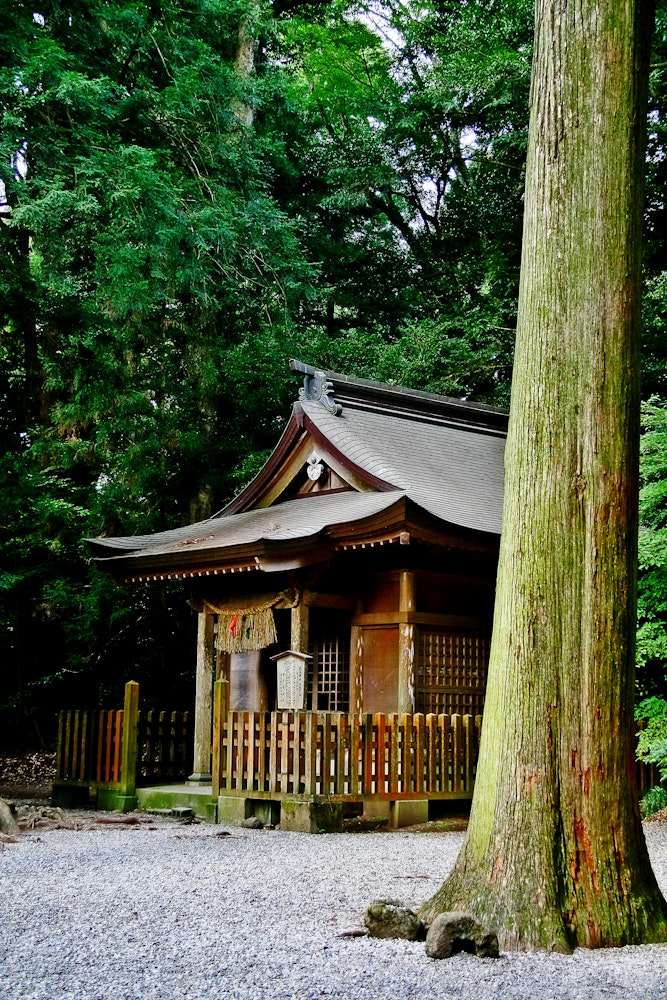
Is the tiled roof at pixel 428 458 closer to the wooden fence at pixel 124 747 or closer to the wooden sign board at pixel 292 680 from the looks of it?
the wooden sign board at pixel 292 680

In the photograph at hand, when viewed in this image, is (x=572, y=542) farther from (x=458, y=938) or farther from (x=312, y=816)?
(x=312, y=816)

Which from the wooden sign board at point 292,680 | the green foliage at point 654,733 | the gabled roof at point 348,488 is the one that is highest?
the gabled roof at point 348,488

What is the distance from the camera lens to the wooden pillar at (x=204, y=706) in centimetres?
1249

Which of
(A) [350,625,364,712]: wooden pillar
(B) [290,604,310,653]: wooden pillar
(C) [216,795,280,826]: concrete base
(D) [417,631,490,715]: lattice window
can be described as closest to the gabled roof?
(B) [290,604,310,653]: wooden pillar

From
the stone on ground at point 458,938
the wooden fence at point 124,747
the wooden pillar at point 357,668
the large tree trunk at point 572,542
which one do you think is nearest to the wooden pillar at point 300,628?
the wooden pillar at point 357,668

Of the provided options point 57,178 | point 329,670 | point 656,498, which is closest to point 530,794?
point 656,498

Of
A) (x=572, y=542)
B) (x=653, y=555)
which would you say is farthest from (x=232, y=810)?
(x=572, y=542)

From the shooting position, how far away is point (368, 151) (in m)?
23.7

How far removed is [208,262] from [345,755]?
919cm

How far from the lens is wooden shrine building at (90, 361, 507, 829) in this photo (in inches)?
400

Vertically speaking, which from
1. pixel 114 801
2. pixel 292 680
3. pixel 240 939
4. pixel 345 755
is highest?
pixel 292 680

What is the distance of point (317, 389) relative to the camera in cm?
1371

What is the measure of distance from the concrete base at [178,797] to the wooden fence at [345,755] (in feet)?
1.98

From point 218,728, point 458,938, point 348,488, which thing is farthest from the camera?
point 348,488
